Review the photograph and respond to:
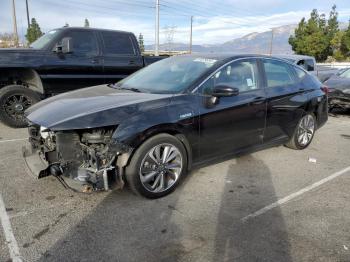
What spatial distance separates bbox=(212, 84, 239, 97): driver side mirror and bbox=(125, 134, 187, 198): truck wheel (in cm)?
76

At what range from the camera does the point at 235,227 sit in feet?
11.2

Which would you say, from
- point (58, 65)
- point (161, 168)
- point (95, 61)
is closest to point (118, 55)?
point (95, 61)

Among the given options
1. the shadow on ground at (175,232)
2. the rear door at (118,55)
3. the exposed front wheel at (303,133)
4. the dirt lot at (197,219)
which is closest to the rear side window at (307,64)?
the rear door at (118,55)

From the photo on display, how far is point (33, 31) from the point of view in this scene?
40531mm

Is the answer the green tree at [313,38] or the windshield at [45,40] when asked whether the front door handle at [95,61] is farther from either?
the green tree at [313,38]

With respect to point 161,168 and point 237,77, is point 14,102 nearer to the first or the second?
point 161,168

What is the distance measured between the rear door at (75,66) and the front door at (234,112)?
396 cm

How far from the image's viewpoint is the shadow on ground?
2.95 m

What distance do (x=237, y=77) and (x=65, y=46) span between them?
3992 mm

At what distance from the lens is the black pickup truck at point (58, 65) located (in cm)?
700

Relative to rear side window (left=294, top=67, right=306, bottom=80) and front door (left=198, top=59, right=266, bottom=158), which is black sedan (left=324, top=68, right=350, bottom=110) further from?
front door (left=198, top=59, right=266, bottom=158)

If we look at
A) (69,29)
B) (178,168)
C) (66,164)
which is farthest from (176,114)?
(69,29)

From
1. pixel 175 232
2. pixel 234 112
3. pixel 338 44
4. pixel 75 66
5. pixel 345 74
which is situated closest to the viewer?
pixel 175 232

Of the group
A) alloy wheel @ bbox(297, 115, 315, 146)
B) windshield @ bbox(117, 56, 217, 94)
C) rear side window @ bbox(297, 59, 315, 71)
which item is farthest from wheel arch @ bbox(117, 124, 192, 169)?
rear side window @ bbox(297, 59, 315, 71)
